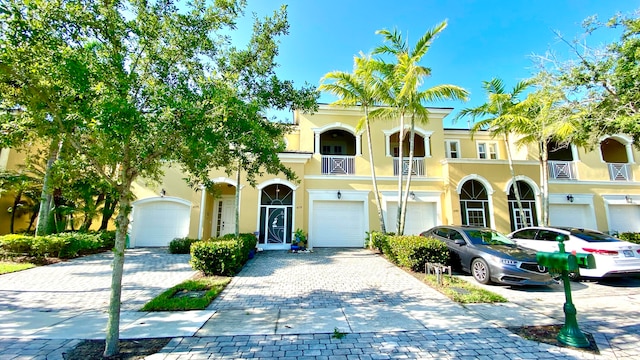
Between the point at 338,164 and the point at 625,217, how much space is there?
55.3ft

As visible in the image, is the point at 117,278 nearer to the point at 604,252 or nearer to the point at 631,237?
the point at 604,252

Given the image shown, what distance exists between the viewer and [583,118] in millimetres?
8844

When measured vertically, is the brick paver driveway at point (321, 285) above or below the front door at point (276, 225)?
below

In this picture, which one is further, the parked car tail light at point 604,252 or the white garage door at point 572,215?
the white garage door at point 572,215

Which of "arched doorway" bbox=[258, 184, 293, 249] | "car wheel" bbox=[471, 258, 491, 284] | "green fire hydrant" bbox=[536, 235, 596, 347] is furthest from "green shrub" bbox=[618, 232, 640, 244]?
"arched doorway" bbox=[258, 184, 293, 249]

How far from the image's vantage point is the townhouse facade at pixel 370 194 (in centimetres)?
1372

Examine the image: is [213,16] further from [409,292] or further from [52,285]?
[52,285]

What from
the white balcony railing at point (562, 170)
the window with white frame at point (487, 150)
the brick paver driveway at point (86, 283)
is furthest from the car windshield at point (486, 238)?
the window with white frame at point (487, 150)

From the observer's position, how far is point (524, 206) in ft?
49.0

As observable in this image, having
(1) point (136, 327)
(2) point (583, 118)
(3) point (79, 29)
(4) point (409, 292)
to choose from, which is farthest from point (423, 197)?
(3) point (79, 29)

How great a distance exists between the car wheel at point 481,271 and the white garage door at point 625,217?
45.8 ft

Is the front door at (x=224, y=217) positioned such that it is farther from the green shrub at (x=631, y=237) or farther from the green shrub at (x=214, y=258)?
the green shrub at (x=631, y=237)

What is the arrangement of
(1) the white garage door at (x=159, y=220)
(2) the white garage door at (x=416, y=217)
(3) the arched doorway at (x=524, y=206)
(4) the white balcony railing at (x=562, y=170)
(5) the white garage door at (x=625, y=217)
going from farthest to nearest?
(4) the white balcony railing at (x=562, y=170), (5) the white garage door at (x=625, y=217), (3) the arched doorway at (x=524, y=206), (2) the white garage door at (x=416, y=217), (1) the white garage door at (x=159, y=220)

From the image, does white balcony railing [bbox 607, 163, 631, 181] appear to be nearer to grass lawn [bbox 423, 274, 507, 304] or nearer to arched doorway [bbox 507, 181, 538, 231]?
arched doorway [bbox 507, 181, 538, 231]
